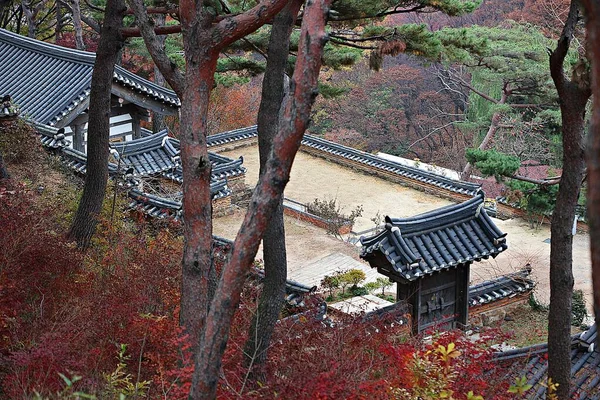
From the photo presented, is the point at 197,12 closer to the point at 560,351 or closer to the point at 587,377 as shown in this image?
the point at 560,351

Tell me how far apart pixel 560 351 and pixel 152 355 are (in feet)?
11.7

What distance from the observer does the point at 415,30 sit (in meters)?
9.70

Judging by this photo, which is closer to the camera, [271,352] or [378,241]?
[271,352]

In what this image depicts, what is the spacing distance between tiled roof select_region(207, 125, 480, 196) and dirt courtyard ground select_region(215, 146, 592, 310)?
384 mm

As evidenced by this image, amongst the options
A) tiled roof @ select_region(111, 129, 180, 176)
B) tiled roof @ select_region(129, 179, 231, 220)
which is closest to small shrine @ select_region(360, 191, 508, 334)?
tiled roof @ select_region(129, 179, 231, 220)

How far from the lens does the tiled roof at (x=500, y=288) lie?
460 inches

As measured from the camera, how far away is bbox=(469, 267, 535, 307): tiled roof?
38.3 ft

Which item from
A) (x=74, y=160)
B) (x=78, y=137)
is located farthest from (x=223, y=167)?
(x=74, y=160)

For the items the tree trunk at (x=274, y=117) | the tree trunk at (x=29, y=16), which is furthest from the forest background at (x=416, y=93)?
the tree trunk at (x=274, y=117)

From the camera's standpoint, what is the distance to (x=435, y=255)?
10.1 metres

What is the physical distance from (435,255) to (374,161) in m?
12.5

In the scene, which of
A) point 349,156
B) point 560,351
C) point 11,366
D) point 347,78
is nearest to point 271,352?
point 11,366

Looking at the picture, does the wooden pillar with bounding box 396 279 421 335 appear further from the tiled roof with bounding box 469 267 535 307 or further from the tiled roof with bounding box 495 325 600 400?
the tiled roof with bounding box 495 325 600 400

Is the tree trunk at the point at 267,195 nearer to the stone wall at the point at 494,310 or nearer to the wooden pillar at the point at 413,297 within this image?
the wooden pillar at the point at 413,297
